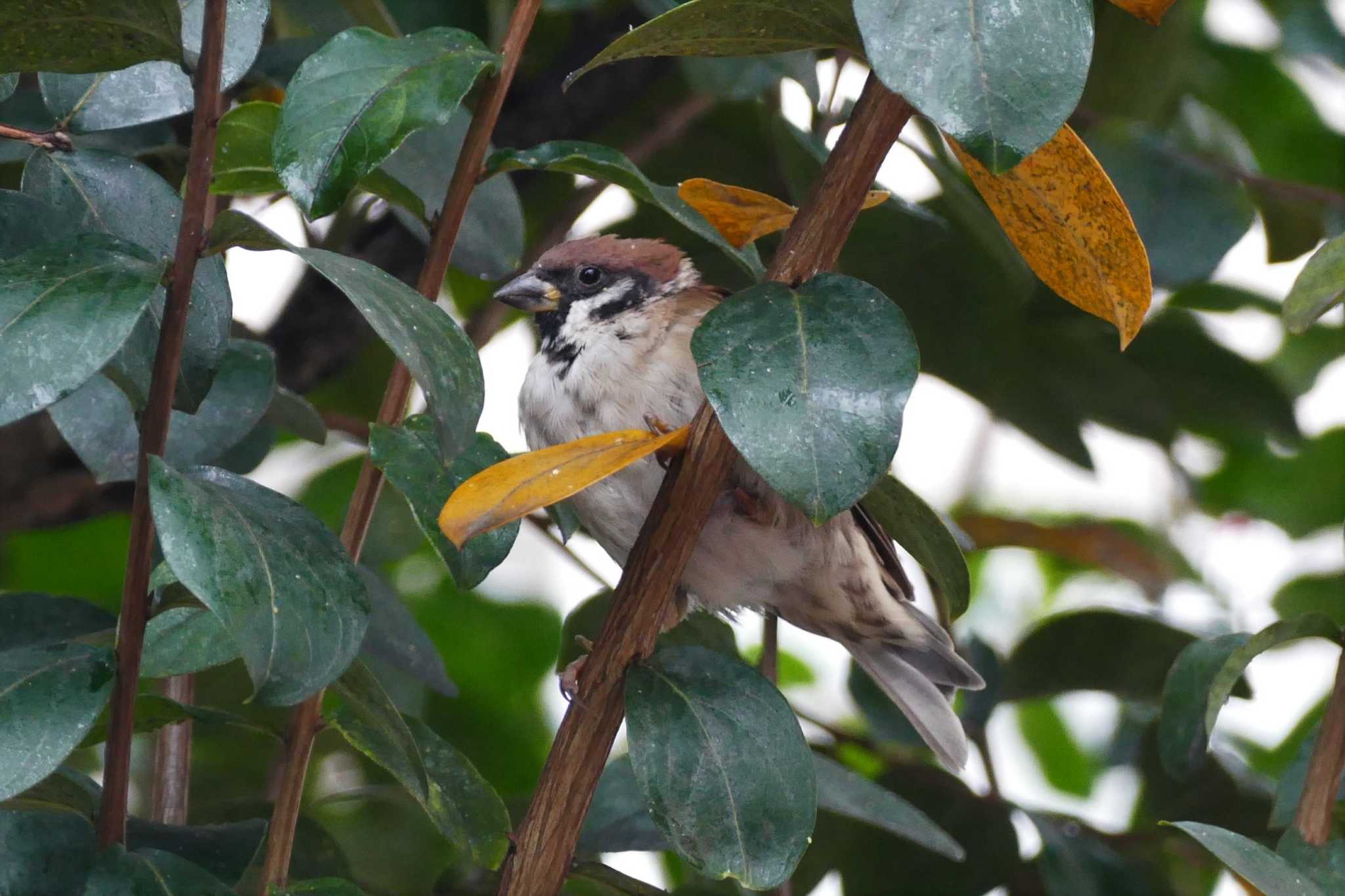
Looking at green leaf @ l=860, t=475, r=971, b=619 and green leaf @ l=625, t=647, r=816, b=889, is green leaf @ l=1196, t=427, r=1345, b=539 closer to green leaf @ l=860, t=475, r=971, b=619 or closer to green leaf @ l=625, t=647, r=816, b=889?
green leaf @ l=860, t=475, r=971, b=619

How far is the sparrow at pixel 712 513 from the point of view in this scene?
1607mm

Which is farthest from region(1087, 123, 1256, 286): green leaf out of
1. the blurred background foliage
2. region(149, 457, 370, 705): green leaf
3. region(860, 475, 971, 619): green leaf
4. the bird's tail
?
region(149, 457, 370, 705): green leaf

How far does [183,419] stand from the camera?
1.18 m

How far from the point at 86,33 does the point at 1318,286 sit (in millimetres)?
776

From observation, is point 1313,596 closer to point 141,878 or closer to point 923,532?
point 923,532

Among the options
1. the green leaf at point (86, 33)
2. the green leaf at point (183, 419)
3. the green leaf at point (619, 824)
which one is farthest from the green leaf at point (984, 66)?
the green leaf at point (619, 824)

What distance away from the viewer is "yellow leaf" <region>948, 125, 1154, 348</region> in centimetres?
90

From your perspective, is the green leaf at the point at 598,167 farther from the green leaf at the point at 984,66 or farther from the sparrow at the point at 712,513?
the sparrow at the point at 712,513

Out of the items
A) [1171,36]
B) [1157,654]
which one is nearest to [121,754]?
[1157,654]

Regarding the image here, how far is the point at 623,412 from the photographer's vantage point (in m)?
1.60

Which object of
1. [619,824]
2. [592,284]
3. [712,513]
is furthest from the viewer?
[592,284]

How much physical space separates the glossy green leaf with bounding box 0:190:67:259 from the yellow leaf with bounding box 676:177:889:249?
16.6 inches

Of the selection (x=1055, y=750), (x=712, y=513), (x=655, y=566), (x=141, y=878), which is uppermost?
(x=655, y=566)

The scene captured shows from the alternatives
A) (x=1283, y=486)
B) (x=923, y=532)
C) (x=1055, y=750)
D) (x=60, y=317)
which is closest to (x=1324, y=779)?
(x=923, y=532)
